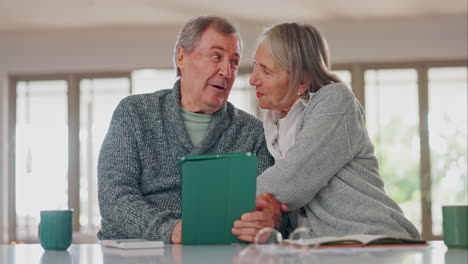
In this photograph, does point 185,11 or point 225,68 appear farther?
point 185,11

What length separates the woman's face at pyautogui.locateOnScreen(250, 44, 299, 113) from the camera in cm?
217

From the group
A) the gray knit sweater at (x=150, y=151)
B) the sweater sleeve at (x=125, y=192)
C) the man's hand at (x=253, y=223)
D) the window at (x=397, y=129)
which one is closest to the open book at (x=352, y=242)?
the man's hand at (x=253, y=223)

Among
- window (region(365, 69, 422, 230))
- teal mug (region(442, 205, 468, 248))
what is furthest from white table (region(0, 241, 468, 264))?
window (region(365, 69, 422, 230))

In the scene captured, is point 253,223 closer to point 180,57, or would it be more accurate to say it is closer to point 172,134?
point 172,134

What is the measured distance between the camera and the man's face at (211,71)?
8.40 feet

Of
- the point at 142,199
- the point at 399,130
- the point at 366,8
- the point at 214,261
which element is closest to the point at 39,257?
the point at 214,261

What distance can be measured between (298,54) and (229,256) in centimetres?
85

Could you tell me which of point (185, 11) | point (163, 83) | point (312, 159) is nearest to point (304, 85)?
point (312, 159)

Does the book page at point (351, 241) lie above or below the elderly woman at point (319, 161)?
below

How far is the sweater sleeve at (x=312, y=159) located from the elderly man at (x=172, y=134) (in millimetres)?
348

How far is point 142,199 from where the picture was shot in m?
2.23

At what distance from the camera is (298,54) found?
7.03 feet

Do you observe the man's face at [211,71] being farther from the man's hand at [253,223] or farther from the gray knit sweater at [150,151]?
the man's hand at [253,223]

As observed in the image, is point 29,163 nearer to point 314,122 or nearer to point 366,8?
point 366,8
